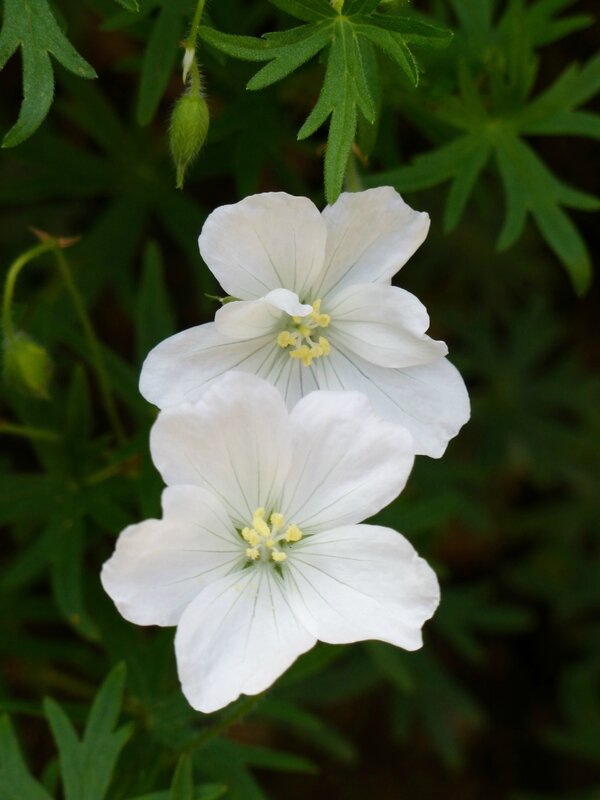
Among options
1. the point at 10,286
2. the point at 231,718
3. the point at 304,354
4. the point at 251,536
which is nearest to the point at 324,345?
the point at 304,354

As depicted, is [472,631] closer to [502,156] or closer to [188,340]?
[502,156]

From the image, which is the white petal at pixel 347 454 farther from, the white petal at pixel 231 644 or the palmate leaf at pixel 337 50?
the palmate leaf at pixel 337 50

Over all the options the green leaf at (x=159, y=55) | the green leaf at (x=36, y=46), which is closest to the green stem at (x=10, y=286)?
the green leaf at (x=36, y=46)

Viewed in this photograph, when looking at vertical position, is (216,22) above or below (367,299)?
above

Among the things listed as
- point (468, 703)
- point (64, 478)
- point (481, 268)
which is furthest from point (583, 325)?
point (64, 478)

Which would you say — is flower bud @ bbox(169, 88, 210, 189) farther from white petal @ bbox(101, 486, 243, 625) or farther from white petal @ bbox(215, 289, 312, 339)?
white petal @ bbox(101, 486, 243, 625)

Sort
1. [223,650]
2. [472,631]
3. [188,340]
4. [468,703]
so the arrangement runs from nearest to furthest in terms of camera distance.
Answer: [223,650], [188,340], [468,703], [472,631]

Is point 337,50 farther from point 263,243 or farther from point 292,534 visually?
point 292,534
